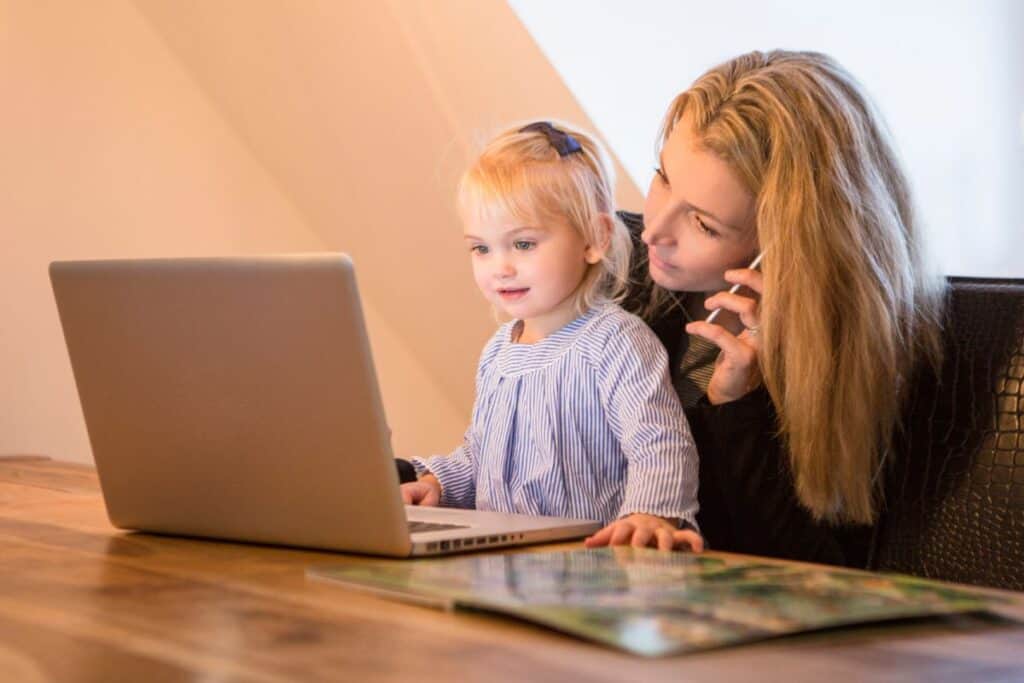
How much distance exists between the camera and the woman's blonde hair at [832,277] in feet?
4.71

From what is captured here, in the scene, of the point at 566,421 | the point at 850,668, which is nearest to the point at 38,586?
the point at 850,668

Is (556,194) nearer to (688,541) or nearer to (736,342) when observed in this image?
(736,342)

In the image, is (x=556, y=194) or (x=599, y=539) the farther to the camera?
(x=556, y=194)

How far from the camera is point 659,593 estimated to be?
0.94 m

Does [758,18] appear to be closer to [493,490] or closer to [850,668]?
[493,490]

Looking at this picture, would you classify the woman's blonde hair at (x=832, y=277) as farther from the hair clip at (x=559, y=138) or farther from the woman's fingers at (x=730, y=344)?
the hair clip at (x=559, y=138)

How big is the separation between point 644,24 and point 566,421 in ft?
3.91

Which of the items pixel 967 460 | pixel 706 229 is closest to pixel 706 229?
pixel 706 229

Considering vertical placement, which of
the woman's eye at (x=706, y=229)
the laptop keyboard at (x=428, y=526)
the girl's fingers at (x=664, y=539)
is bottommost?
the girl's fingers at (x=664, y=539)

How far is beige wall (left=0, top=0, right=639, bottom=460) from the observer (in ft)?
10.4

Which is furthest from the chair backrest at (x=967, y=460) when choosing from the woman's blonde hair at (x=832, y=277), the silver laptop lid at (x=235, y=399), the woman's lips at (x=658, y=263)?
the silver laptop lid at (x=235, y=399)

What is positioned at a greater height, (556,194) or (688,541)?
(556,194)

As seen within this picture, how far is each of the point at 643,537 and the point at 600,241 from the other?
593mm

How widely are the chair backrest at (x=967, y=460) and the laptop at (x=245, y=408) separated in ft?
1.09
